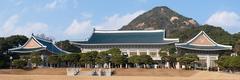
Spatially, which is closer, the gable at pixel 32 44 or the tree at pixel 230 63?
the tree at pixel 230 63

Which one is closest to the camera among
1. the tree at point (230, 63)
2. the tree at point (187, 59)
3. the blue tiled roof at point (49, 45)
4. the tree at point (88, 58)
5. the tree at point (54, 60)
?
the tree at point (230, 63)

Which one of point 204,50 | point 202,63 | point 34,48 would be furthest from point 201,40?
point 34,48

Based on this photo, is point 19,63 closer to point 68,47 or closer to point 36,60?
point 36,60

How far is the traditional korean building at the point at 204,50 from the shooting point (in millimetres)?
66438

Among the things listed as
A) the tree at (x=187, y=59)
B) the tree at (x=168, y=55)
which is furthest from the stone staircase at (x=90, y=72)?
the tree at (x=168, y=55)

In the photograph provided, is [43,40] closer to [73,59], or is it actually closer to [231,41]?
[73,59]

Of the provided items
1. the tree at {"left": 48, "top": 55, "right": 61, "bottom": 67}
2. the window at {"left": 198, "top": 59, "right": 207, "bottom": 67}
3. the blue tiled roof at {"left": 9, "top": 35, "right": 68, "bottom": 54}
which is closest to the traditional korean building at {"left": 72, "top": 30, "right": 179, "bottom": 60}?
the blue tiled roof at {"left": 9, "top": 35, "right": 68, "bottom": 54}

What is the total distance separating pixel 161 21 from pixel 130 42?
93132 millimetres

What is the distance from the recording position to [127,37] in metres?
73.8

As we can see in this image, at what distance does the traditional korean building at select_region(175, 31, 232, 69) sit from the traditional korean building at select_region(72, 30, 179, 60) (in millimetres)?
2509

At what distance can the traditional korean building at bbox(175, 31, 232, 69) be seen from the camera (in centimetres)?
6644

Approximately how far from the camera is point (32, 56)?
69188 mm

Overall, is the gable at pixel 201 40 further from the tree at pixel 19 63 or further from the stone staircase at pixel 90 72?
the tree at pixel 19 63

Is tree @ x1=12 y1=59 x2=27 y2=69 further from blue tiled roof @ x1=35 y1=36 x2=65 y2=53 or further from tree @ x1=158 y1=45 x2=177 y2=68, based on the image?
tree @ x1=158 y1=45 x2=177 y2=68
